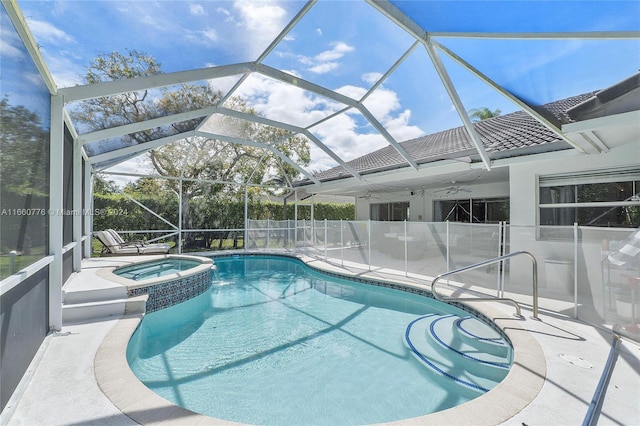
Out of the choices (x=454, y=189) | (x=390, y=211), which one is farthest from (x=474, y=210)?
(x=390, y=211)

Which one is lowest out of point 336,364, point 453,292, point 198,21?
point 336,364

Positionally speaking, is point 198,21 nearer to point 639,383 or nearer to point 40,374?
point 40,374

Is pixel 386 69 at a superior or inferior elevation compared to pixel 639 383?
superior

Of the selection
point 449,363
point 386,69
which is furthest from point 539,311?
point 386,69

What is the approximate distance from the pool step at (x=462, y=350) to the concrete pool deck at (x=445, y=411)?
0.47 m

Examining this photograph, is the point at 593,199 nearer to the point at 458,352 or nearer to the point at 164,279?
the point at 458,352

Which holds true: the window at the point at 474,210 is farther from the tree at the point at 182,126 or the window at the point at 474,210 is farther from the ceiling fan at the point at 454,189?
the tree at the point at 182,126

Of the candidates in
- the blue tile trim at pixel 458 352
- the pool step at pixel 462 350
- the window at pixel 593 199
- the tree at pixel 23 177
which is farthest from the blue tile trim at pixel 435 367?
the tree at pixel 23 177

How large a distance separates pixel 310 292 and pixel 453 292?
3744 mm

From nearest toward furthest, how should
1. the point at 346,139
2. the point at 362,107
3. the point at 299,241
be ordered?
the point at 362,107 → the point at 346,139 → the point at 299,241

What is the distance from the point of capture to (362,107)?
26.0 feet

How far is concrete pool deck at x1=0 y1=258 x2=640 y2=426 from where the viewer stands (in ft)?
8.07

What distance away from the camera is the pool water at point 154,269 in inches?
325

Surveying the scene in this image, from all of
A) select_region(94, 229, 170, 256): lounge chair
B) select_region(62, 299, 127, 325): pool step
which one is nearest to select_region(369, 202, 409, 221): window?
select_region(94, 229, 170, 256): lounge chair
